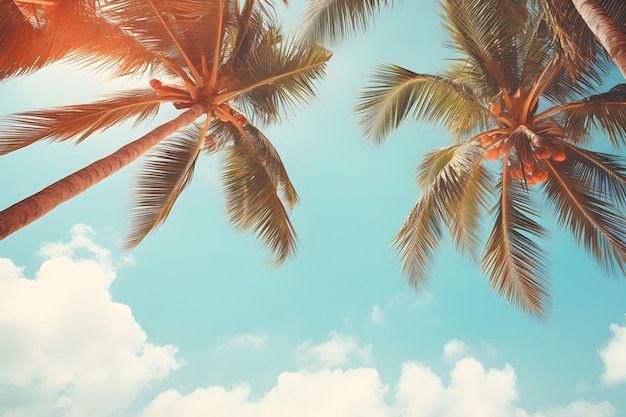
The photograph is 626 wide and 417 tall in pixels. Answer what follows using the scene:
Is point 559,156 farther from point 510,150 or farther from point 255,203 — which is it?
point 255,203

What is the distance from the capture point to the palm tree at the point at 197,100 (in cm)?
556

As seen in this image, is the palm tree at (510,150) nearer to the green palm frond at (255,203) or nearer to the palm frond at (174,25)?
the green palm frond at (255,203)

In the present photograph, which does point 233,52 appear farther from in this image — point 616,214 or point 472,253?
point 616,214

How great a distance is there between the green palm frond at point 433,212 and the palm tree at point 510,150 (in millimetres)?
15

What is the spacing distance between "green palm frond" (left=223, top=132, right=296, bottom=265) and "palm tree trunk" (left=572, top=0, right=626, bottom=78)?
471 cm

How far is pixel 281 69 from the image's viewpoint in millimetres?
7043

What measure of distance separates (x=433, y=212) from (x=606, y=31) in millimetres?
3733

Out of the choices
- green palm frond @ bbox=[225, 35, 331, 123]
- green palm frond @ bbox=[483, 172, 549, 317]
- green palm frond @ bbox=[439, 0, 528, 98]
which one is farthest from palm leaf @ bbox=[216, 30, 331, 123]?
green palm frond @ bbox=[483, 172, 549, 317]

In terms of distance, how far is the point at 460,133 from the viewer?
27.7ft

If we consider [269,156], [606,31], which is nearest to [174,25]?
[269,156]

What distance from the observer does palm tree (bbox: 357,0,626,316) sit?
6582 millimetres

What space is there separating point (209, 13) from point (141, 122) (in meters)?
1.84

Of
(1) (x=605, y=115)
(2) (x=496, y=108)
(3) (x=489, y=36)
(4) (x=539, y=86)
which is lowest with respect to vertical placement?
(1) (x=605, y=115)

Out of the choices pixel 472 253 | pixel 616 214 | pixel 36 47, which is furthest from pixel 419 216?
pixel 36 47
